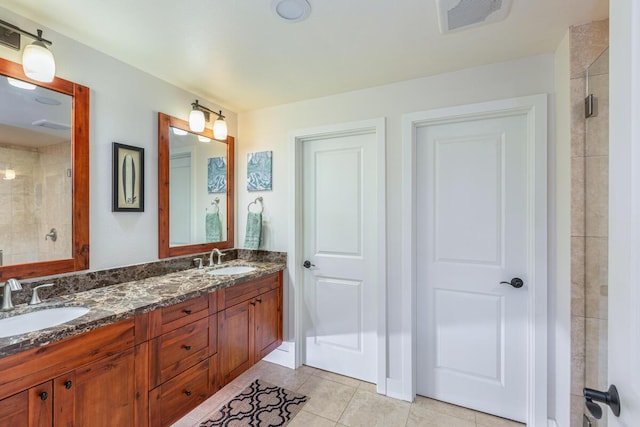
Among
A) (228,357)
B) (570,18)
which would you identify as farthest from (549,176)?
(228,357)

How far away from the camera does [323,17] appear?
1.41m

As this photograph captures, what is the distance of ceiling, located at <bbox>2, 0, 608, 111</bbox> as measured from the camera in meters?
1.35

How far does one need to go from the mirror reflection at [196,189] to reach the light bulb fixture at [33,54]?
2.67 feet

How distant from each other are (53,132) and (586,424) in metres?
3.23

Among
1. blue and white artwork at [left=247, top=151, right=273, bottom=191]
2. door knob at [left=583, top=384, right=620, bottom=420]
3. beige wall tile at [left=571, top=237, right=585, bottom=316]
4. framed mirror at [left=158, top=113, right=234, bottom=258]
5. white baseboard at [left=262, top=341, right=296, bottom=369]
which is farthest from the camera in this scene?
blue and white artwork at [left=247, top=151, right=273, bottom=191]

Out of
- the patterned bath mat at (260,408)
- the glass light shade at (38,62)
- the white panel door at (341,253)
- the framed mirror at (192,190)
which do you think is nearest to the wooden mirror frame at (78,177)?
the glass light shade at (38,62)

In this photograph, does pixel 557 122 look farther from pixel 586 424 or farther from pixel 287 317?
pixel 287 317

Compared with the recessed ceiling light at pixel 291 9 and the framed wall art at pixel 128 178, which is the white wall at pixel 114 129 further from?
the recessed ceiling light at pixel 291 9

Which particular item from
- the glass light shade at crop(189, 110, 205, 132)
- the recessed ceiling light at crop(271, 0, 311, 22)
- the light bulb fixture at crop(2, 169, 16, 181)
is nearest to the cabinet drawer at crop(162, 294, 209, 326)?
the light bulb fixture at crop(2, 169, 16, 181)

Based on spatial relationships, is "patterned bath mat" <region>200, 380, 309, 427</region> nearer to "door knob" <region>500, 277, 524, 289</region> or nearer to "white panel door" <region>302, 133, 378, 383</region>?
"white panel door" <region>302, 133, 378, 383</region>

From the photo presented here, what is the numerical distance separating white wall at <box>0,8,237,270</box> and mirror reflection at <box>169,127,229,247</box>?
15cm

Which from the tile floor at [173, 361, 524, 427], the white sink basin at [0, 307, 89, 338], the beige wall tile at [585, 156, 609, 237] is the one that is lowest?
the tile floor at [173, 361, 524, 427]

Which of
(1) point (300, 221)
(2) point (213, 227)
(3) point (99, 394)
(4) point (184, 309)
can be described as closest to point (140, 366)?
(3) point (99, 394)

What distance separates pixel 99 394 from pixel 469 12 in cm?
249
